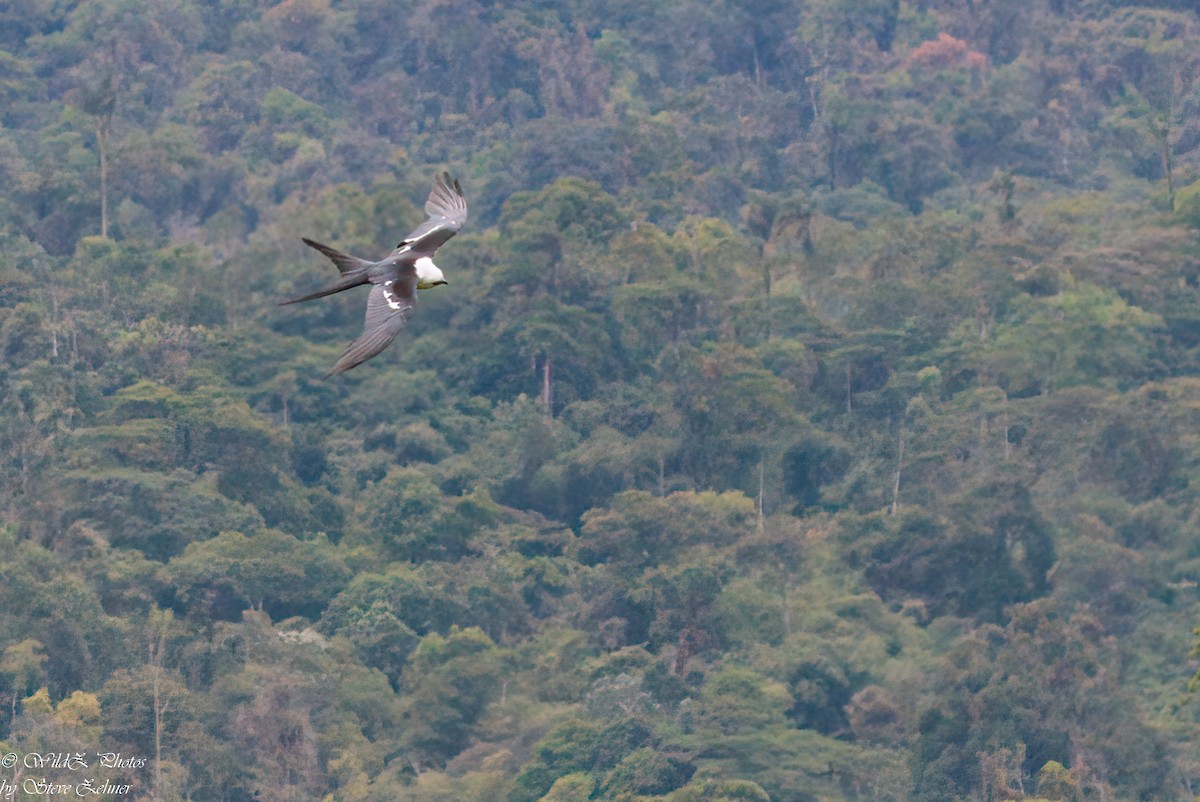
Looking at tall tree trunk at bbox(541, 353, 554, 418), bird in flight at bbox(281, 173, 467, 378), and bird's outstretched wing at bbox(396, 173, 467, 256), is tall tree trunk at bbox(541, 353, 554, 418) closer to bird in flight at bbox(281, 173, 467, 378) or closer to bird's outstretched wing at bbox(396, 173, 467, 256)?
bird's outstretched wing at bbox(396, 173, 467, 256)

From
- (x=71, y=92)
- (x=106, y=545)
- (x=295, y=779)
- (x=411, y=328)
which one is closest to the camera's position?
(x=295, y=779)

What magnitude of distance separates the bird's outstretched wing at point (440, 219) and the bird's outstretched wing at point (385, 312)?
536mm

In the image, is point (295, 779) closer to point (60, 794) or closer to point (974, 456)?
point (60, 794)

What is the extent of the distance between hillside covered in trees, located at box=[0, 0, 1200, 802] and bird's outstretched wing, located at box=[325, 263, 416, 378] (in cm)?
1553

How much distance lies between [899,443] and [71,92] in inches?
823

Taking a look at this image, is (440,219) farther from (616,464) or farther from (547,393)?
(547,393)

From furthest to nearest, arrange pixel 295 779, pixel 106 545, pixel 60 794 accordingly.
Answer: pixel 106 545 < pixel 295 779 < pixel 60 794

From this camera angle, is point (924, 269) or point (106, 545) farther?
point (924, 269)

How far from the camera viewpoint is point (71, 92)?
47438 millimetres

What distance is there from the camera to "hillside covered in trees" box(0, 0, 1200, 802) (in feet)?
86.5

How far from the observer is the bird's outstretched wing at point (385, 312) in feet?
29.8

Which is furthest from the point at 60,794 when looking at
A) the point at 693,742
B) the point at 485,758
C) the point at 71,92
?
the point at 71,92

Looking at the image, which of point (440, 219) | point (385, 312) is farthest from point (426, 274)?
point (440, 219)

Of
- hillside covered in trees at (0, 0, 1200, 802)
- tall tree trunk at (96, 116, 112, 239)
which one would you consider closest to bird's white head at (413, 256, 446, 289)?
hillside covered in trees at (0, 0, 1200, 802)
